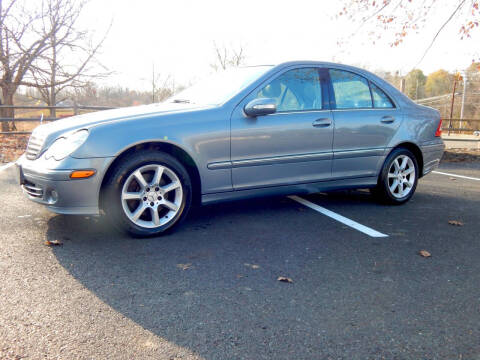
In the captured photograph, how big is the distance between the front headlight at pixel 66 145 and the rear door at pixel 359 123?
2.57 metres

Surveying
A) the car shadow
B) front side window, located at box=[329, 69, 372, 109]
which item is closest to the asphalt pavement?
the car shadow

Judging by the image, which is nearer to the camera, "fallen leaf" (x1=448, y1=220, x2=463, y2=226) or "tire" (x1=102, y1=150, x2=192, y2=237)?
"tire" (x1=102, y1=150, x2=192, y2=237)

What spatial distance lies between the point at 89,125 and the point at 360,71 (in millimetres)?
3146

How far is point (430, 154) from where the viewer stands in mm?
5504

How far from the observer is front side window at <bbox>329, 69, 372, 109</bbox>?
483cm

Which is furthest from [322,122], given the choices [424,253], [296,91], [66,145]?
[66,145]

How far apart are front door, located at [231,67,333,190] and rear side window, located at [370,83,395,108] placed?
71 centimetres

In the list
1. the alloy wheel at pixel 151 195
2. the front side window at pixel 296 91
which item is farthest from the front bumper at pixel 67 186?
the front side window at pixel 296 91

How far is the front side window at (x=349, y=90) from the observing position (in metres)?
4.83

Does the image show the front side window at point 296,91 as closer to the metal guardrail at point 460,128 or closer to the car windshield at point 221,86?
the car windshield at point 221,86

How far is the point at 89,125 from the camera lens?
3.67m

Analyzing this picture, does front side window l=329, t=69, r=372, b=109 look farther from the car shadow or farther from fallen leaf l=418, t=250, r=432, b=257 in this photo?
fallen leaf l=418, t=250, r=432, b=257

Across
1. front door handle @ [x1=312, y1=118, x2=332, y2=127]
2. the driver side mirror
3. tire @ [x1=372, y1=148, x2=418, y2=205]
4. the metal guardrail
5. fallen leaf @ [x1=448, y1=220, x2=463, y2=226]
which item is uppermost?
the driver side mirror

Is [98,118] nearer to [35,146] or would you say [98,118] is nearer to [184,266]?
[35,146]
